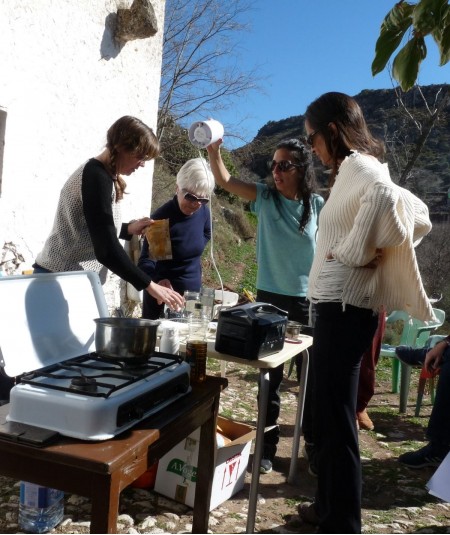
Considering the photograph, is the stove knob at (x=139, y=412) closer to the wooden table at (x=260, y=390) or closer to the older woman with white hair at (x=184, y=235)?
the wooden table at (x=260, y=390)

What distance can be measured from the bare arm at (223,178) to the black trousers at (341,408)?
48.4 inches

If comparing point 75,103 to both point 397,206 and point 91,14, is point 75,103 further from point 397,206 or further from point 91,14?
point 397,206

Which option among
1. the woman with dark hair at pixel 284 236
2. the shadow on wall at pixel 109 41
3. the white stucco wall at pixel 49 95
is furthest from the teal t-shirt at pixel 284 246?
the shadow on wall at pixel 109 41

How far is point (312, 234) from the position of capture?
3326 millimetres

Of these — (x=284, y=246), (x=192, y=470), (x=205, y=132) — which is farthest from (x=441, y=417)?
(x=205, y=132)

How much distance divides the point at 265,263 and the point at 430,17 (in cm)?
192

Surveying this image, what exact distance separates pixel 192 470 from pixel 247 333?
0.87 metres

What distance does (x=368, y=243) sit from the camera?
6.74ft

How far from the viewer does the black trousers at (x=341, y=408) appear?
2162 millimetres

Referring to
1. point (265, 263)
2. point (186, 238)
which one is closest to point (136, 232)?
point (186, 238)

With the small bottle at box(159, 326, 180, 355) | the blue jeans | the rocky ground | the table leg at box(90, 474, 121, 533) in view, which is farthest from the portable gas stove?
the blue jeans

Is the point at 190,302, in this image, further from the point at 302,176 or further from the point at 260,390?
the point at 302,176

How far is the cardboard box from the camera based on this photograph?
262 cm

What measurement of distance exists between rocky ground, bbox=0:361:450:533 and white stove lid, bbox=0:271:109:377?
3.58ft
